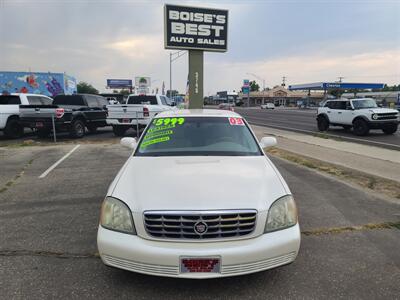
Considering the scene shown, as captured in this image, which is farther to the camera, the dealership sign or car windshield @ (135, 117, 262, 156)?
the dealership sign

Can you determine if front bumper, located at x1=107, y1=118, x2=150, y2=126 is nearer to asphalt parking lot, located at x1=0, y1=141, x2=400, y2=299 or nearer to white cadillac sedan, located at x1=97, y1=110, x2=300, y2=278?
asphalt parking lot, located at x1=0, y1=141, x2=400, y2=299

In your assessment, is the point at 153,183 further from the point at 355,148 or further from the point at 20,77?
the point at 20,77

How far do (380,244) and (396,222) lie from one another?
898 mm

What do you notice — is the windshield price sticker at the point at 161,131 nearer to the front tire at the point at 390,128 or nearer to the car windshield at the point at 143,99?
the car windshield at the point at 143,99

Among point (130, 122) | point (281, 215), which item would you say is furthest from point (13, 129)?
point (281, 215)

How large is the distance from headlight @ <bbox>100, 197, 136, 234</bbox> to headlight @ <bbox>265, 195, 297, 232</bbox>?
1.17 m

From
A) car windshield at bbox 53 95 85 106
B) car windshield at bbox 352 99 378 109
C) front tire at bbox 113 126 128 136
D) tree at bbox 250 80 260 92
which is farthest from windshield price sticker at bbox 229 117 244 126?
tree at bbox 250 80 260 92

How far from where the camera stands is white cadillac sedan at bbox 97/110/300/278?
8.84 ft

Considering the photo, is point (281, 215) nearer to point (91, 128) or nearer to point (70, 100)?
point (70, 100)

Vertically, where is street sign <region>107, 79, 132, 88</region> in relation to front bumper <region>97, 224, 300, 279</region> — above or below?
above

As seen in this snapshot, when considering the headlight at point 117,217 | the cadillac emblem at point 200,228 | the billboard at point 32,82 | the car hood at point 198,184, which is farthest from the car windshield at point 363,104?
the billboard at point 32,82

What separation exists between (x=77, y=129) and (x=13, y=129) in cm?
267

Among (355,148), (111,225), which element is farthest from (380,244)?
(355,148)

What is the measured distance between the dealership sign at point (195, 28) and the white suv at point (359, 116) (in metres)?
6.79
